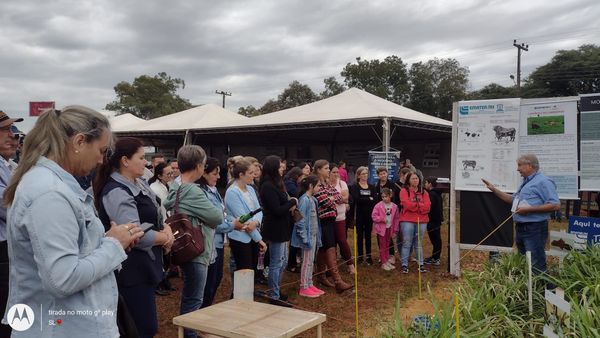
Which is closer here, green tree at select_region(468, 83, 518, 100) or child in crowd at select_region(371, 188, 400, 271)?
child in crowd at select_region(371, 188, 400, 271)

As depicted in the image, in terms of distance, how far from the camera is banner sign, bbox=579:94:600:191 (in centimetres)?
534

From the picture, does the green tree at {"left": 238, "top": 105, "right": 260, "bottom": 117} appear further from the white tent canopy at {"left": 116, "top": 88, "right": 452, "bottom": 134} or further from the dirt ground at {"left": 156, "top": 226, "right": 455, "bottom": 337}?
the dirt ground at {"left": 156, "top": 226, "right": 455, "bottom": 337}

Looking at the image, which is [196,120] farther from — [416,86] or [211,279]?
[416,86]

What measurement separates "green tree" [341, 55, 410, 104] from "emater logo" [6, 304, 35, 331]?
38995 mm

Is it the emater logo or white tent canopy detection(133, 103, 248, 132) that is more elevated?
white tent canopy detection(133, 103, 248, 132)

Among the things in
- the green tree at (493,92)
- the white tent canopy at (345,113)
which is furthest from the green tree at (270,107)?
the white tent canopy at (345,113)

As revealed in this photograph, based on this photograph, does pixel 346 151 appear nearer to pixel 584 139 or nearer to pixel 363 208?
pixel 363 208

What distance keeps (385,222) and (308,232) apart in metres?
2.05

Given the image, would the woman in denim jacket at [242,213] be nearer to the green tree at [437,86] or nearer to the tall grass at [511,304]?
the tall grass at [511,304]

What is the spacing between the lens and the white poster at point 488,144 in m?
6.10

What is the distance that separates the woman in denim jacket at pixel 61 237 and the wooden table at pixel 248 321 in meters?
0.83

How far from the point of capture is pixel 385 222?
704 cm

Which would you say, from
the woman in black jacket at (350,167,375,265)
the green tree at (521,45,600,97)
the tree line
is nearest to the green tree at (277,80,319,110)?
the tree line

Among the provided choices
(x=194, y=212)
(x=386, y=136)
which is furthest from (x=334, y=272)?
(x=386, y=136)
